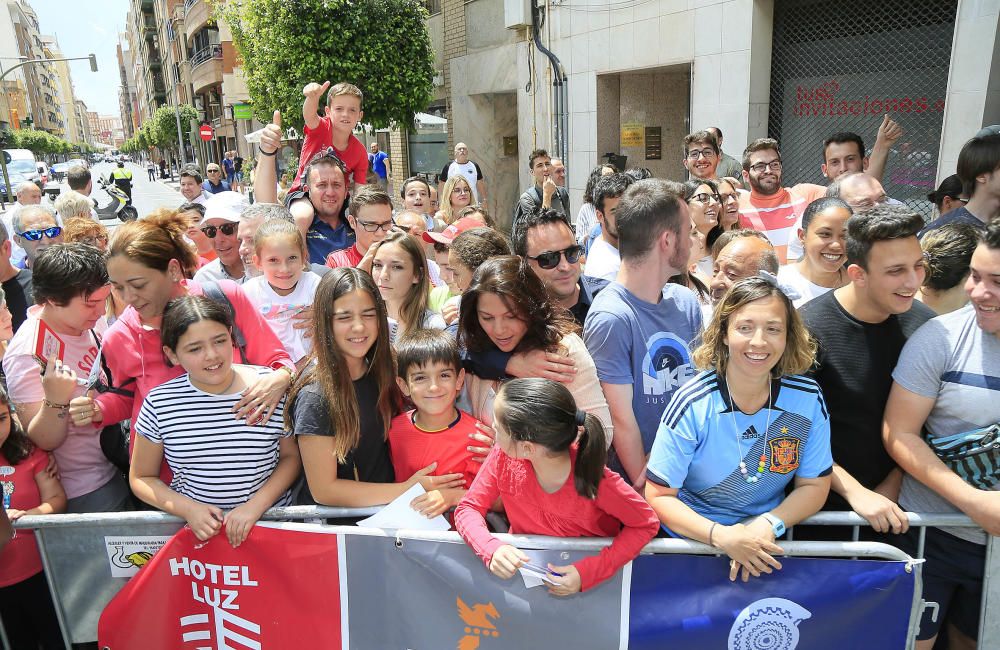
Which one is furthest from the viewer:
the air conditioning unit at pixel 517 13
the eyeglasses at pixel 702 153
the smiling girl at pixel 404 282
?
the air conditioning unit at pixel 517 13

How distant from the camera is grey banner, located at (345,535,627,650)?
233 cm

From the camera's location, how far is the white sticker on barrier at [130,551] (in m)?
2.67

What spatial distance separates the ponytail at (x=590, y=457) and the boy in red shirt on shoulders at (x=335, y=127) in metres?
3.66

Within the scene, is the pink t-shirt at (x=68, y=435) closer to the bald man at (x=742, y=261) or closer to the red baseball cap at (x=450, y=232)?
the red baseball cap at (x=450, y=232)

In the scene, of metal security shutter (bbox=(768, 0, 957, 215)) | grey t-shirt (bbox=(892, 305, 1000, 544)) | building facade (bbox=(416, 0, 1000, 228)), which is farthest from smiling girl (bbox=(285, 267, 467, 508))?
metal security shutter (bbox=(768, 0, 957, 215))

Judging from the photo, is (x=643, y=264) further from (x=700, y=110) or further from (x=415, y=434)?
(x=700, y=110)

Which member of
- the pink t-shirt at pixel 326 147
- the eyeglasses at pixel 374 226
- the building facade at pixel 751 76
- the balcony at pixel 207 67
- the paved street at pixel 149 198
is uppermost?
the balcony at pixel 207 67

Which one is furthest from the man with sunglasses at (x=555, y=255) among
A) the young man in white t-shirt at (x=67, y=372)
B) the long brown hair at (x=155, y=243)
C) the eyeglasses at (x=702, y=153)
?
the eyeglasses at (x=702, y=153)

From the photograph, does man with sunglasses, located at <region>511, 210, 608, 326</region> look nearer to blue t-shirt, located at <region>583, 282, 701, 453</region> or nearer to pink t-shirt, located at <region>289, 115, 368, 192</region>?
blue t-shirt, located at <region>583, 282, 701, 453</region>

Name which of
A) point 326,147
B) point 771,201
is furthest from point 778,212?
point 326,147

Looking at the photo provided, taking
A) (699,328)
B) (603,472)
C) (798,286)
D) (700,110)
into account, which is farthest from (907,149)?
(603,472)

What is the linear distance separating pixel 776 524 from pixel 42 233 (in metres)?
5.60

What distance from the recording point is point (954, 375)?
2.34 m

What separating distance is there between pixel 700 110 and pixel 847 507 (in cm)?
724
